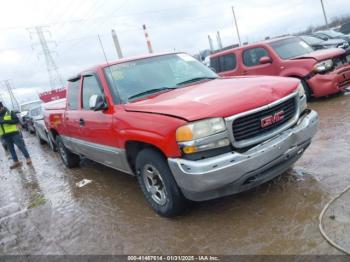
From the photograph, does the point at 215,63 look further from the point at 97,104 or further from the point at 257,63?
the point at 97,104

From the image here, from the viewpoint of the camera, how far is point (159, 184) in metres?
3.92

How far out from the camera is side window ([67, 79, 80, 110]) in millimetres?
5695

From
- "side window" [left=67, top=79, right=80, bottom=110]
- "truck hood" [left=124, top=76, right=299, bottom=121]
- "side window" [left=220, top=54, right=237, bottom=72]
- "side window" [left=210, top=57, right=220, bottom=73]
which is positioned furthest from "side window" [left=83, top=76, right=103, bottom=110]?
"side window" [left=210, top=57, right=220, bottom=73]

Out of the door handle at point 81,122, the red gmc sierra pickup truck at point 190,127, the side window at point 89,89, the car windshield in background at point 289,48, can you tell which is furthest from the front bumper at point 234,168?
the car windshield in background at point 289,48

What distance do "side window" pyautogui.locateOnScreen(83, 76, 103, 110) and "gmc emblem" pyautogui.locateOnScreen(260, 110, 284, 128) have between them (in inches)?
87.6

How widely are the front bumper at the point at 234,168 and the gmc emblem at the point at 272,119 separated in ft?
0.50

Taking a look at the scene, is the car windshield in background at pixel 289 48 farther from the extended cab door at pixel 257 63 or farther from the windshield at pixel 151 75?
the windshield at pixel 151 75

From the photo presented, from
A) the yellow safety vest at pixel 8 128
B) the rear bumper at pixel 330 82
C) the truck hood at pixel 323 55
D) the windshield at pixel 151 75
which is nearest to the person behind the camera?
the windshield at pixel 151 75

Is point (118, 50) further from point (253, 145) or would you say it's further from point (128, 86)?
Answer: point (253, 145)

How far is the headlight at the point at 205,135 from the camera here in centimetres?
320

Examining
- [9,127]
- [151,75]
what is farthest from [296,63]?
[9,127]

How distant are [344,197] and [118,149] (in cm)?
260

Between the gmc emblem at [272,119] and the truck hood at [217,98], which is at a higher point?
the truck hood at [217,98]

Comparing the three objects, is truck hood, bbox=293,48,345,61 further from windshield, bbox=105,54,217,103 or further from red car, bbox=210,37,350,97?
windshield, bbox=105,54,217,103
